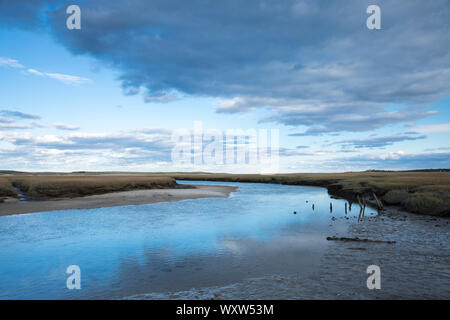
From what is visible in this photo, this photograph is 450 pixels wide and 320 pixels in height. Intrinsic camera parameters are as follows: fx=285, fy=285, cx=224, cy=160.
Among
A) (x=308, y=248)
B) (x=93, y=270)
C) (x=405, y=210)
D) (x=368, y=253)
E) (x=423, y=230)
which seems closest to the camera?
(x=93, y=270)

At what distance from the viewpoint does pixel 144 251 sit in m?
17.4

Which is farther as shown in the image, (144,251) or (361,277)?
(144,251)

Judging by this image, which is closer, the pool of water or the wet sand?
the wet sand

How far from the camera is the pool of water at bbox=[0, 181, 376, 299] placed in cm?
1233

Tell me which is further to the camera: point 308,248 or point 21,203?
point 21,203

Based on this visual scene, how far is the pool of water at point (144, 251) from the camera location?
12328mm

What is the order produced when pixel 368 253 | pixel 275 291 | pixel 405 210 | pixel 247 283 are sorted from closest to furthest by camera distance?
pixel 275 291, pixel 247 283, pixel 368 253, pixel 405 210

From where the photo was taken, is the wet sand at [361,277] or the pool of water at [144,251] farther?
the pool of water at [144,251]

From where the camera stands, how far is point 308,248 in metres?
18.0

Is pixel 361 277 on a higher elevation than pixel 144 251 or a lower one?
higher

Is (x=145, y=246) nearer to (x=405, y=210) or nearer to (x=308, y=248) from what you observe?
(x=308, y=248)
